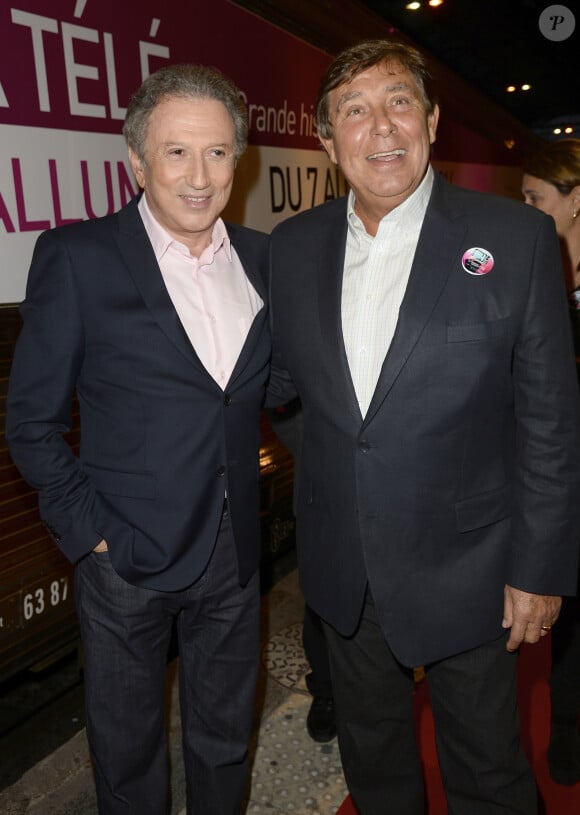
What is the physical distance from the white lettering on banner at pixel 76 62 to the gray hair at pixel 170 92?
59 cm

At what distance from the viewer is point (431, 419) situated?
1.47 metres

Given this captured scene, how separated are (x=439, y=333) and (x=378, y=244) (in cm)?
25

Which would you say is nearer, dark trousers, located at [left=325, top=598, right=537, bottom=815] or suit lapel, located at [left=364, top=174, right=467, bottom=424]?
suit lapel, located at [left=364, top=174, right=467, bottom=424]

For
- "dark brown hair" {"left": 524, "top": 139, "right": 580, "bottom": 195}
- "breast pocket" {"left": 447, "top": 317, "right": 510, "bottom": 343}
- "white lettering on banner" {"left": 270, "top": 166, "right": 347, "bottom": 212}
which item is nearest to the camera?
"breast pocket" {"left": 447, "top": 317, "right": 510, "bottom": 343}

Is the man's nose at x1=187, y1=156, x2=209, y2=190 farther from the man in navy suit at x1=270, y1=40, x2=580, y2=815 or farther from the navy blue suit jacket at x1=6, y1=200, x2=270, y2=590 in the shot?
the man in navy suit at x1=270, y1=40, x2=580, y2=815

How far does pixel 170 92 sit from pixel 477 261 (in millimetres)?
723

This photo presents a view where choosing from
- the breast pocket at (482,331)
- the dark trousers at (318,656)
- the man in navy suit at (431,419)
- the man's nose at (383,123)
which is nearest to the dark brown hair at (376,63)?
the man in navy suit at (431,419)

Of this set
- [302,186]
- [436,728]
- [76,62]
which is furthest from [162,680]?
[302,186]

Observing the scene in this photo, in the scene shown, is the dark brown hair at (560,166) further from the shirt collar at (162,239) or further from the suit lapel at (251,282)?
the shirt collar at (162,239)

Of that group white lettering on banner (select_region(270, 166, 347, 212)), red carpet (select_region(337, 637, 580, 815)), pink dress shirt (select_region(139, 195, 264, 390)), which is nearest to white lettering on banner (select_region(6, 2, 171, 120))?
pink dress shirt (select_region(139, 195, 264, 390))

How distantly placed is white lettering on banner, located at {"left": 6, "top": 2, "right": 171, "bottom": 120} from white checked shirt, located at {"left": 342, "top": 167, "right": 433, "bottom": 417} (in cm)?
113

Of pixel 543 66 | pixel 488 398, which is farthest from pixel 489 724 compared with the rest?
pixel 543 66

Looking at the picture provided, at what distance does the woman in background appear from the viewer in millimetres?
2182

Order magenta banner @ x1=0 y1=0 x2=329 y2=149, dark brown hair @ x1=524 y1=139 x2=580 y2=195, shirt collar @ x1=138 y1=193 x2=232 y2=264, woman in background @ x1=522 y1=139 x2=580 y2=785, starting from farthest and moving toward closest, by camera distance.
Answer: dark brown hair @ x1=524 y1=139 x2=580 y2=195 < woman in background @ x1=522 y1=139 x2=580 y2=785 < magenta banner @ x1=0 y1=0 x2=329 y2=149 < shirt collar @ x1=138 y1=193 x2=232 y2=264
